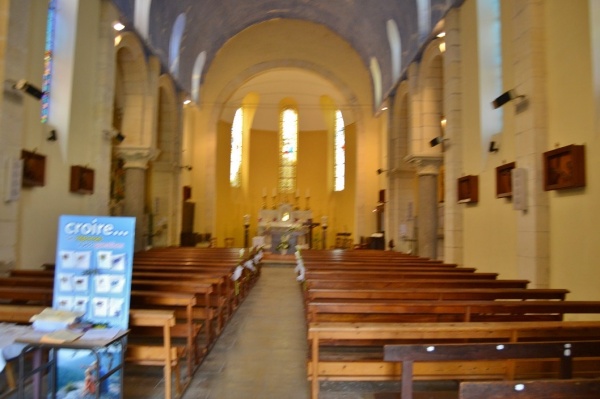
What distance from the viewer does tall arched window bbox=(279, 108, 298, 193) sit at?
24344 millimetres

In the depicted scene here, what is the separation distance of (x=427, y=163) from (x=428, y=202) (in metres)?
1.00

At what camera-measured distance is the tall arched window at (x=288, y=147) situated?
24.3 m

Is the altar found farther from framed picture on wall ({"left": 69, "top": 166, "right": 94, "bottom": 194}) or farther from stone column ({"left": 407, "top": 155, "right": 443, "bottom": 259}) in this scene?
framed picture on wall ({"left": 69, "top": 166, "right": 94, "bottom": 194})

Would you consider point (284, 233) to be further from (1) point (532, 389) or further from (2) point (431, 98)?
(1) point (532, 389)

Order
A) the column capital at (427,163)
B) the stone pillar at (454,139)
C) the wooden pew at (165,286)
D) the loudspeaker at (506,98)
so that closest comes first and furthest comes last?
the wooden pew at (165,286), the loudspeaker at (506,98), the stone pillar at (454,139), the column capital at (427,163)

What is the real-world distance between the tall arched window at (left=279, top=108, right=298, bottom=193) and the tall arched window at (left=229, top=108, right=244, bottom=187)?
7.12 feet

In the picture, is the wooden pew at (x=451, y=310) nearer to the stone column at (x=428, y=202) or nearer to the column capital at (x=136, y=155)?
the stone column at (x=428, y=202)

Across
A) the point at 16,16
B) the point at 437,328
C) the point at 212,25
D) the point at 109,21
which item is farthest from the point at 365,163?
the point at 437,328

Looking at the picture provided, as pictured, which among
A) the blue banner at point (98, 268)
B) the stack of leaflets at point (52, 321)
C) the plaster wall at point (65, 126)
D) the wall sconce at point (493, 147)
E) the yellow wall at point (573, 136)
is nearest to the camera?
the stack of leaflets at point (52, 321)

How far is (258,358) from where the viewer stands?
4906 millimetres

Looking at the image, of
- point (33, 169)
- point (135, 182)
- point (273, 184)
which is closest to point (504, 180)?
point (33, 169)

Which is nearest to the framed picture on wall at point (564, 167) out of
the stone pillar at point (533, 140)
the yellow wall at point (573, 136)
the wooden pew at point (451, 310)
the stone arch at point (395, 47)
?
the yellow wall at point (573, 136)

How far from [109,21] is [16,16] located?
3441 mm

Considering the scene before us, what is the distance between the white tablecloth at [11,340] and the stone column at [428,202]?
10.1 meters
